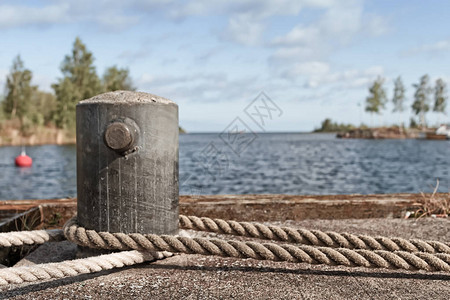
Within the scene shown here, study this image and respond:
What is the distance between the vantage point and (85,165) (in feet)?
8.12

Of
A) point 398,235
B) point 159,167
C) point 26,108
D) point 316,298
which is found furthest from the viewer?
point 26,108

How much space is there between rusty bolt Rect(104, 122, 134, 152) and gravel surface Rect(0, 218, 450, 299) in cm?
82

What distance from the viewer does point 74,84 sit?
4450 centimetres

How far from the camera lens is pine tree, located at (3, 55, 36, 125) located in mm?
42250

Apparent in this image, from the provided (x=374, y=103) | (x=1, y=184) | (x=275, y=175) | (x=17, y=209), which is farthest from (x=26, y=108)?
(x=374, y=103)

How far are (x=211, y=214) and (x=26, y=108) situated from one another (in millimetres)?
45053

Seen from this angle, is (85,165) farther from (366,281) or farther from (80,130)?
(366,281)

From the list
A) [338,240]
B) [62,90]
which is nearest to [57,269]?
[338,240]

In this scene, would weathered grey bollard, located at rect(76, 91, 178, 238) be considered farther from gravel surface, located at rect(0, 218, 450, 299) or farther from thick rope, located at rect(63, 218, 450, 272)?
gravel surface, located at rect(0, 218, 450, 299)

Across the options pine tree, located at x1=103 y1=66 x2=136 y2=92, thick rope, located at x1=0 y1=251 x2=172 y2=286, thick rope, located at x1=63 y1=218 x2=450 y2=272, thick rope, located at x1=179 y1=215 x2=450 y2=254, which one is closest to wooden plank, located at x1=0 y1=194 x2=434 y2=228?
thick rope, located at x1=179 y1=215 x2=450 y2=254

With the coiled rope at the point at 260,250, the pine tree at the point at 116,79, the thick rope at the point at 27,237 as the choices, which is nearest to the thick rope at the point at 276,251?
the coiled rope at the point at 260,250

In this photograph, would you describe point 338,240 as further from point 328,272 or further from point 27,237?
point 27,237

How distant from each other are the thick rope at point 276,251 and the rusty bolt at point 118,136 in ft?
1.93

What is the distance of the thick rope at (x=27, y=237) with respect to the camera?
259 cm
